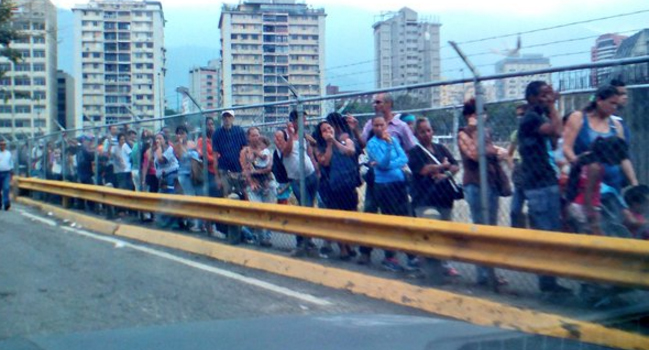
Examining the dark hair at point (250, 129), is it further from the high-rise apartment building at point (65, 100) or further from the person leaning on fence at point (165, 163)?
the high-rise apartment building at point (65, 100)

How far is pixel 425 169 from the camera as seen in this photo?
26.4ft

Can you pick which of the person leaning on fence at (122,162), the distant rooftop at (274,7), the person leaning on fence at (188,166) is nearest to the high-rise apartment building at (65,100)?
the distant rooftop at (274,7)

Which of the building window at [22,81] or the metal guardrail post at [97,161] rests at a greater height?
the building window at [22,81]

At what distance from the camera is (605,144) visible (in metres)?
6.32

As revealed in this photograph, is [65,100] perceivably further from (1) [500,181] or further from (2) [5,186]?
(1) [500,181]

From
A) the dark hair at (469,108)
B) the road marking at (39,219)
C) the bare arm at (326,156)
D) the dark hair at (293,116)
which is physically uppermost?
the dark hair at (293,116)

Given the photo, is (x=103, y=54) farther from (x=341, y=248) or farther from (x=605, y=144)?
(x=605, y=144)

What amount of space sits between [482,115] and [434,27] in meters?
12.6

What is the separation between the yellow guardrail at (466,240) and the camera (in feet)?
18.3

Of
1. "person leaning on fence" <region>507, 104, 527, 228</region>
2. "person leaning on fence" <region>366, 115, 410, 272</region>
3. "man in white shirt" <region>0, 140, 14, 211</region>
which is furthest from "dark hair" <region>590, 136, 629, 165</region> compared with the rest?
"man in white shirt" <region>0, 140, 14, 211</region>

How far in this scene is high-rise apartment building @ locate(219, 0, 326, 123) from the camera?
16.8m

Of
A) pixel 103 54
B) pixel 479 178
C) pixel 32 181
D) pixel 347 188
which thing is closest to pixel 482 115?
pixel 479 178

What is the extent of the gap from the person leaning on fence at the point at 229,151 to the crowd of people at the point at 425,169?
16 millimetres

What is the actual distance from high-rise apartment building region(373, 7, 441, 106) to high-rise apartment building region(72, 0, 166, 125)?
9913 millimetres
